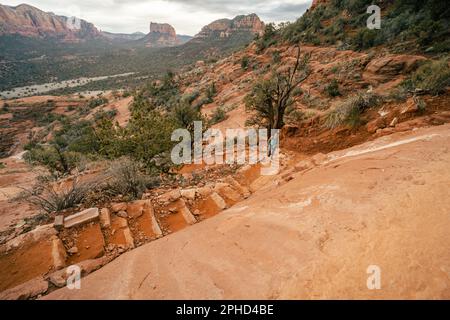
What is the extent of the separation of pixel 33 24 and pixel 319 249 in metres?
230

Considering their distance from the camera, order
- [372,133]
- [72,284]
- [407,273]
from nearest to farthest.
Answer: [407,273], [72,284], [372,133]

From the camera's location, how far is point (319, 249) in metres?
2.20

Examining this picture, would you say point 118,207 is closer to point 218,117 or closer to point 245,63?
point 218,117

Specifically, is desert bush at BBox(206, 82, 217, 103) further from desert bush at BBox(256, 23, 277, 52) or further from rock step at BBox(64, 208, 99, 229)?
rock step at BBox(64, 208, 99, 229)

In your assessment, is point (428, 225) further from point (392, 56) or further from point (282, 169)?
point (392, 56)

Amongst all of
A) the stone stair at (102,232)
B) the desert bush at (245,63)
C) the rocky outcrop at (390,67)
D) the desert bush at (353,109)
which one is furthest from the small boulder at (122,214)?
the desert bush at (245,63)

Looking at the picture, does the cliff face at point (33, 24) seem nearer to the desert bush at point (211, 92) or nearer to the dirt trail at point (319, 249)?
the desert bush at point (211, 92)

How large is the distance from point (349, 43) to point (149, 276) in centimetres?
2435

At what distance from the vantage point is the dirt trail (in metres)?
1.87

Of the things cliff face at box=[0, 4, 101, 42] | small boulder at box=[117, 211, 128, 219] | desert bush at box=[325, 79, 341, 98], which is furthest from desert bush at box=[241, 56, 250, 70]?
cliff face at box=[0, 4, 101, 42]

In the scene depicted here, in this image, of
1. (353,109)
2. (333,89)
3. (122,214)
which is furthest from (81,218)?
(333,89)

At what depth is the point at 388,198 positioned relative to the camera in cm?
264

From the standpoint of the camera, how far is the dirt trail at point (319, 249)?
187 cm
